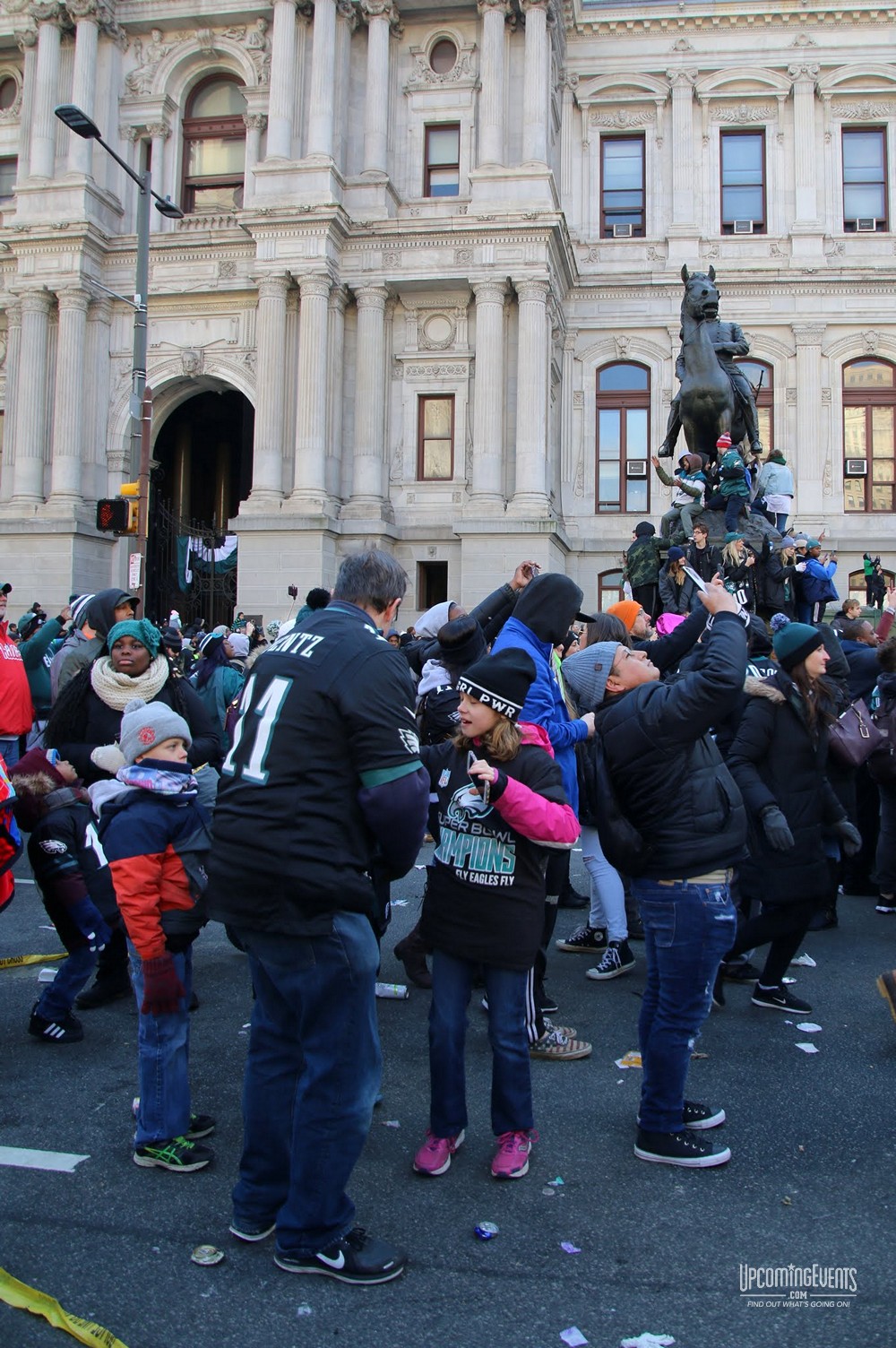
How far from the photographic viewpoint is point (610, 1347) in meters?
2.85

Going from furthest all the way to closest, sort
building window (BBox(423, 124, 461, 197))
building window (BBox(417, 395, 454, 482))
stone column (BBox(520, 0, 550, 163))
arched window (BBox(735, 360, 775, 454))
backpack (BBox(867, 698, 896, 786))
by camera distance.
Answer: arched window (BBox(735, 360, 775, 454)), building window (BBox(423, 124, 461, 197)), building window (BBox(417, 395, 454, 482)), stone column (BBox(520, 0, 550, 163)), backpack (BBox(867, 698, 896, 786))

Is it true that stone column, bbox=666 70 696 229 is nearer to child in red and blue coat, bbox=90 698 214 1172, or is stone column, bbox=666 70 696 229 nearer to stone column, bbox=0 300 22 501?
stone column, bbox=0 300 22 501

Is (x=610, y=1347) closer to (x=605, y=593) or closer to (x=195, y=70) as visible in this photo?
(x=605, y=593)

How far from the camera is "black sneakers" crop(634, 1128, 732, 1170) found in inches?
153

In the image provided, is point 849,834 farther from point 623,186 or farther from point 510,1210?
point 623,186

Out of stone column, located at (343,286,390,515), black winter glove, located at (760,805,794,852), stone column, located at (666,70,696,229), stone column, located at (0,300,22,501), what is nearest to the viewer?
black winter glove, located at (760,805,794,852)

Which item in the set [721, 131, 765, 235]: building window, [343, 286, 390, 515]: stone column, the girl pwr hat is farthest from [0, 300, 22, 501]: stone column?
the girl pwr hat

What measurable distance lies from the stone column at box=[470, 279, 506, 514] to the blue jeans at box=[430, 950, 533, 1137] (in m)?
23.5

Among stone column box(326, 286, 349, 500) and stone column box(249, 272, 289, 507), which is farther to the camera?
stone column box(326, 286, 349, 500)

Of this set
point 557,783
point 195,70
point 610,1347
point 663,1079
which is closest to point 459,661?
point 557,783

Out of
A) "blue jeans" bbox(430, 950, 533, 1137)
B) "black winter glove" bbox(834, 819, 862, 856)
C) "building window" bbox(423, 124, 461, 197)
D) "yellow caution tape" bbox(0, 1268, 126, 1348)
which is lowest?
"yellow caution tape" bbox(0, 1268, 126, 1348)

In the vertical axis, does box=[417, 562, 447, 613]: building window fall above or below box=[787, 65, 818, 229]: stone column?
below

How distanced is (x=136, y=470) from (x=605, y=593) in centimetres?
1623

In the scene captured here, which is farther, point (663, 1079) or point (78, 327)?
point (78, 327)
